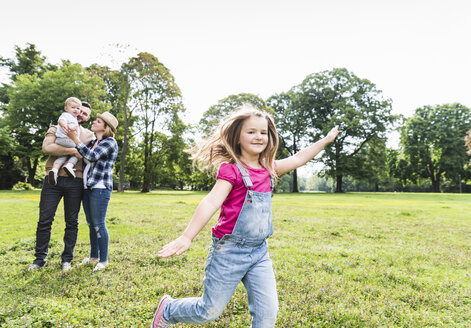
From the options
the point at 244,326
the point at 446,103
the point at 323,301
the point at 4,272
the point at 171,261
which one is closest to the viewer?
the point at 244,326

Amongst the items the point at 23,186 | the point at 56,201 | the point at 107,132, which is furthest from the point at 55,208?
the point at 23,186

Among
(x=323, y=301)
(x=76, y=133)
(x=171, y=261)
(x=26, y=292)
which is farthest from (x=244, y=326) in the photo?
(x=76, y=133)

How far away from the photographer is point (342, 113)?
144ft

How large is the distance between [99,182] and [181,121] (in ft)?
119

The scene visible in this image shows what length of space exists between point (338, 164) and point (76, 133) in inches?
1696

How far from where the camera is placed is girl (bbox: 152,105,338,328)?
8.05ft

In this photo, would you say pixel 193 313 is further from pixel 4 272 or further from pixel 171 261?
pixel 4 272

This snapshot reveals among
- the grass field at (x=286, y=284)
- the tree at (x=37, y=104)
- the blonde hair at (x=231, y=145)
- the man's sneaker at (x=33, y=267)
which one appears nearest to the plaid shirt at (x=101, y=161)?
the grass field at (x=286, y=284)

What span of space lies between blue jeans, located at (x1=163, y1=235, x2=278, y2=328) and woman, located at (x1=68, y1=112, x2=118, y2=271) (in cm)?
302

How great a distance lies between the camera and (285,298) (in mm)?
3893

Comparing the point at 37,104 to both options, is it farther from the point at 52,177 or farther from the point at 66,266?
the point at 66,266

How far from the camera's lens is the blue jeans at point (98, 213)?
484cm

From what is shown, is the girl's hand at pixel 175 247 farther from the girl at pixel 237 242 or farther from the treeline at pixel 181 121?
the treeline at pixel 181 121

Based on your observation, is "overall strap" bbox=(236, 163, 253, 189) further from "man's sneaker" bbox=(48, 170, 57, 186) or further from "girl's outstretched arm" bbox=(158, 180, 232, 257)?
"man's sneaker" bbox=(48, 170, 57, 186)
